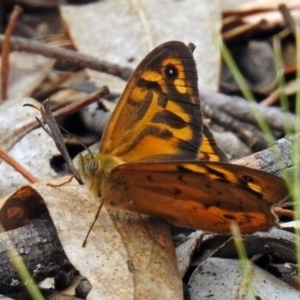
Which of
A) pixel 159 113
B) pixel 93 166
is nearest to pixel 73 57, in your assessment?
pixel 159 113

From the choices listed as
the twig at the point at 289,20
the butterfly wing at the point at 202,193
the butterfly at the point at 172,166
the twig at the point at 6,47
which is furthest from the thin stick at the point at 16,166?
the twig at the point at 289,20

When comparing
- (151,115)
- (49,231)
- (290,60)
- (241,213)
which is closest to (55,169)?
(151,115)

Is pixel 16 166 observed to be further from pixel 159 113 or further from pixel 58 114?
pixel 159 113

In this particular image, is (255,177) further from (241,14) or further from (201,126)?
(241,14)

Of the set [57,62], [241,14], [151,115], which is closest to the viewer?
[151,115]

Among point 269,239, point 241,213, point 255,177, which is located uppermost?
point 255,177

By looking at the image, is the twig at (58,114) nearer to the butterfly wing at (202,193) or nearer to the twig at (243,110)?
the twig at (243,110)

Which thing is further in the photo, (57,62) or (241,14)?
(241,14)

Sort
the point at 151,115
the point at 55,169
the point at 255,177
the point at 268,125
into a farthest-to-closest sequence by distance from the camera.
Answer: the point at 268,125 < the point at 55,169 < the point at 151,115 < the point at 255,177
